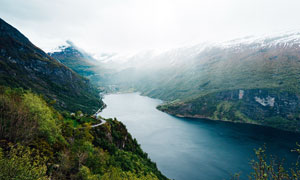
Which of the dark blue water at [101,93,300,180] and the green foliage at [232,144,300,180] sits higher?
the dark blue water at [101,93,300,180]

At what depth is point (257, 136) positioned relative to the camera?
144 metres

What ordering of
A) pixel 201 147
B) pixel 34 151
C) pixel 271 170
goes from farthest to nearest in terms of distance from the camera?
pixel 201 147, pixel 34 151, pixel 271 170

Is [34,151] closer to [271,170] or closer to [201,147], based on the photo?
[271,170]

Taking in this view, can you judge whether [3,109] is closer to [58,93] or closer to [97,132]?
[97,132]

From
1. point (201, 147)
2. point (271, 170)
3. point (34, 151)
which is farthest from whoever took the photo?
point (201, 147)

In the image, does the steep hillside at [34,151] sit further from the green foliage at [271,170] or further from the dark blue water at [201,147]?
the dark blue water at [201,147]

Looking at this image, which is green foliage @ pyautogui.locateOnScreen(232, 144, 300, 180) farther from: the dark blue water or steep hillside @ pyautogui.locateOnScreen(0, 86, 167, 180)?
the dark blue water

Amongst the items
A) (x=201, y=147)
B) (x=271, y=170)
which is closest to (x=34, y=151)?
(x=271, y=170)

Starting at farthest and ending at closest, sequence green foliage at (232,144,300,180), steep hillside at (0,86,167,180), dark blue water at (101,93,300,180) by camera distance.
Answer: dark blue water at (101,93,300,180) → steep hillside at (0,86,167,180) → green foliage at (232,144,300,180)

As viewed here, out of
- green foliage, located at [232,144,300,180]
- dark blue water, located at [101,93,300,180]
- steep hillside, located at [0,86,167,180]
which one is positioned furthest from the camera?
dark blue water, located at [101,93,300,180]

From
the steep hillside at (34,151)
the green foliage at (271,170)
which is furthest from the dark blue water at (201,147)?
the green foliage at (271,170)

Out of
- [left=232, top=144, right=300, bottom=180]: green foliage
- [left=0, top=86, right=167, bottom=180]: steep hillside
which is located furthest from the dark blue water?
[left=232, top=144, right=300, bottom=180]: green foliage

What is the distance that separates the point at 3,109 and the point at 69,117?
43129 mm

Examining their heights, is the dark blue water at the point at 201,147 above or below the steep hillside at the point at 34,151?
above
